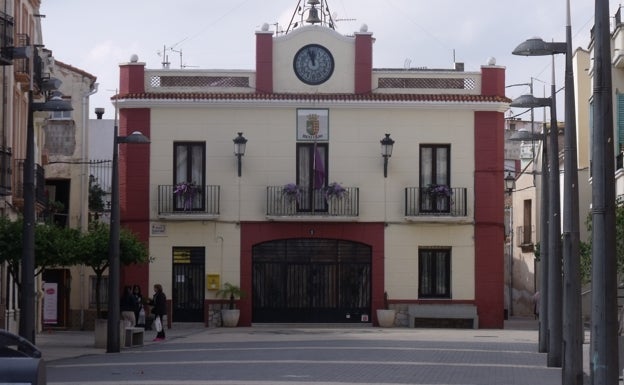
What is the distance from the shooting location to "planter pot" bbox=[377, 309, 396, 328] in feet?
154

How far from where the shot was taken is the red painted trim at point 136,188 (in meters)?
47.6

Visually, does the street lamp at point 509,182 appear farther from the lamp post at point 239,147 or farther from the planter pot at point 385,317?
the lamp post at point 239,147

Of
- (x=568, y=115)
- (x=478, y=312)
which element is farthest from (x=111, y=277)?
(x=478, y=312)

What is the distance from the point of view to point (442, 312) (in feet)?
154

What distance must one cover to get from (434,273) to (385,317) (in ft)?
8.06

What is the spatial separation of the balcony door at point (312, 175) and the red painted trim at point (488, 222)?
519 cm

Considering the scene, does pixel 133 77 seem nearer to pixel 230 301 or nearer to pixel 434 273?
pixel 230 301

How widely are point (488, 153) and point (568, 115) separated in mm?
25777

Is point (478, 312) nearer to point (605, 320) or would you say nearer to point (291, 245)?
point (291, 245)

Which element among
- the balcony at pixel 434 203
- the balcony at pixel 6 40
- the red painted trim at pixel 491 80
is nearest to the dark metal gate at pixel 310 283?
the balcony at pixel 434 203

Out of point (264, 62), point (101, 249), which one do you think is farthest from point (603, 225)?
point (264, 62)

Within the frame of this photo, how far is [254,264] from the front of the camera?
47.8 metres

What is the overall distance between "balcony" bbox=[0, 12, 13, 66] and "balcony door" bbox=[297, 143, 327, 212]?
16.9 meters

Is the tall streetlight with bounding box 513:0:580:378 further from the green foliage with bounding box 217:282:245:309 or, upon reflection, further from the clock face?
the clock face
